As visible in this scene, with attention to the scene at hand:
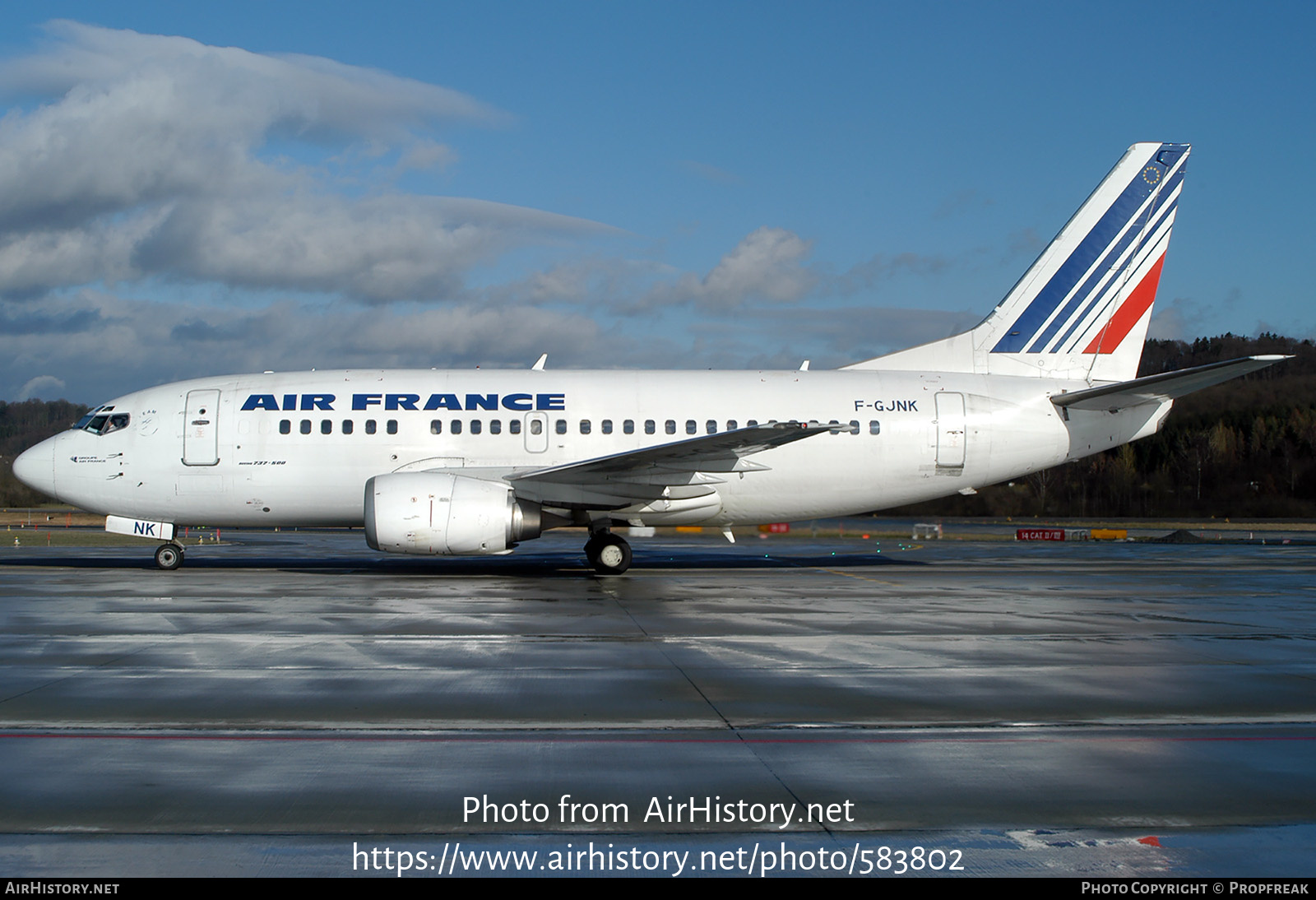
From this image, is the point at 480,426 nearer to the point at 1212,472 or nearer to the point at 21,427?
the point at 1212,472

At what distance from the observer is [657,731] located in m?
6.65

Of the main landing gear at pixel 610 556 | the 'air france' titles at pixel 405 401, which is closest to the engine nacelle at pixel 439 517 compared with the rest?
the main landing gear at pixel 610 556

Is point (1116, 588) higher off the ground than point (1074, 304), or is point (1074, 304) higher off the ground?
point (1074, 304)

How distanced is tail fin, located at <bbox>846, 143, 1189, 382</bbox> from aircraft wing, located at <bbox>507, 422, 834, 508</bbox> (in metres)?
6.55

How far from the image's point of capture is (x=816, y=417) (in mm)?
19828

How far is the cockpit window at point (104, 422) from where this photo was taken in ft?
63.6

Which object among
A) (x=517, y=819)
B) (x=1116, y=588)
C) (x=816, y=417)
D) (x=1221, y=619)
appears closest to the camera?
(x=517, y=819)

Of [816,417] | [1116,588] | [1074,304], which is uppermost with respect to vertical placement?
[1074,304]

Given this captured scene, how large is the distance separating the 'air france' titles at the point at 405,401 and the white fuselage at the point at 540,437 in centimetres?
3

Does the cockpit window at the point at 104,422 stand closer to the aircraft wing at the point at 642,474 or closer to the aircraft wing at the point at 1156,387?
the aircraft wing at the point at 642,474

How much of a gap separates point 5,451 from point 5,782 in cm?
5786

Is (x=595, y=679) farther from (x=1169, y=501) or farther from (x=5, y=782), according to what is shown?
(x=1169, y=501)

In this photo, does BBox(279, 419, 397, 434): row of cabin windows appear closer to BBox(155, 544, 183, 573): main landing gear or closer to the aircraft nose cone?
BBox(155, 544, 183, 573): main landing gear
